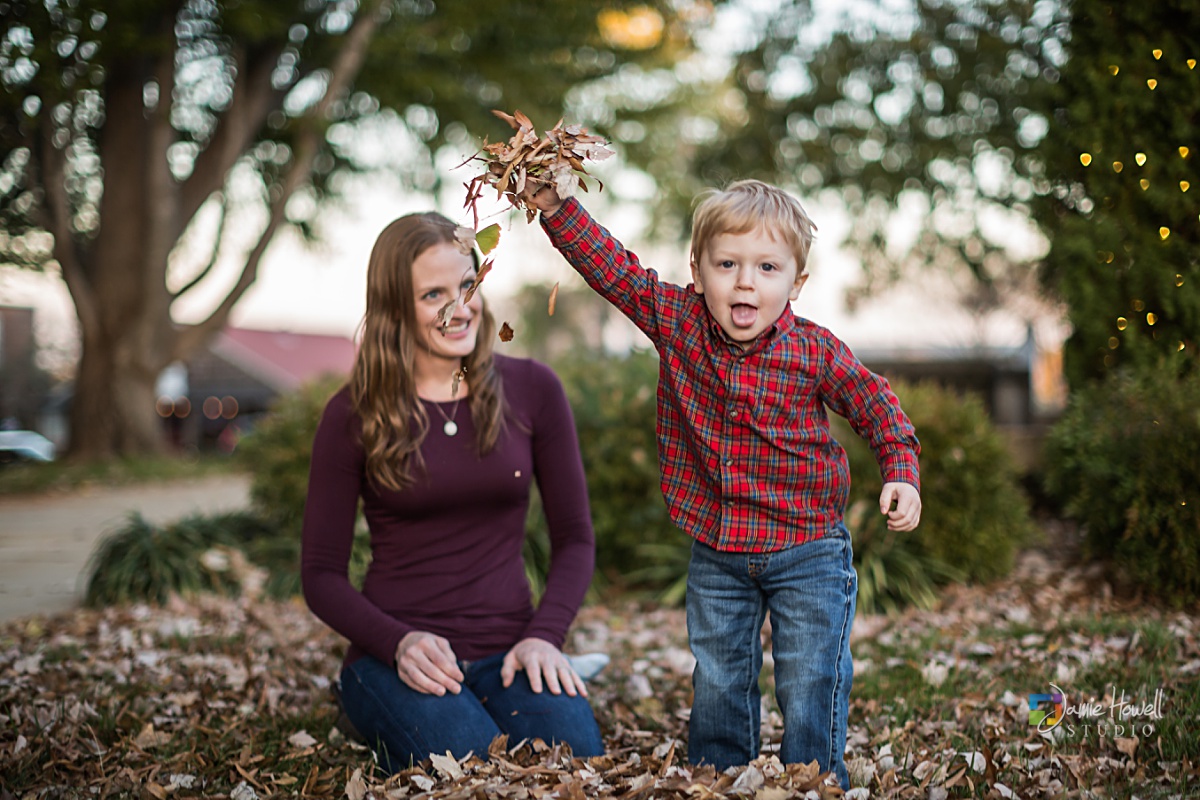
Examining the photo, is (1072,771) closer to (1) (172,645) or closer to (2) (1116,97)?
(1) (172,645)

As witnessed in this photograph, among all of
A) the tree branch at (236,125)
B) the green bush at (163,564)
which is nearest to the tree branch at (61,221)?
the tree branch at (236,125)

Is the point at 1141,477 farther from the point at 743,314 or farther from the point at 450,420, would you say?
the point at 450,420

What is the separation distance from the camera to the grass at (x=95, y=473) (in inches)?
439

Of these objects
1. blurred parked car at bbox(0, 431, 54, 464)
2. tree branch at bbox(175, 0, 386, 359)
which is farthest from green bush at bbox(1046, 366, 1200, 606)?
blurred parked car at bbox(0, 431, 54, 464)

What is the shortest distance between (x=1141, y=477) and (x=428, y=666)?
3.25 metres

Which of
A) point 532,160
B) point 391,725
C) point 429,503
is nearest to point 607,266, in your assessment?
point 532,160

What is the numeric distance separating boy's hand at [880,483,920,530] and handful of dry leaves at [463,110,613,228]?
3.13 ft

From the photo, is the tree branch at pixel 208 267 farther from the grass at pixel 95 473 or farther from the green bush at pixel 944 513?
the green bush at pixel 944 513

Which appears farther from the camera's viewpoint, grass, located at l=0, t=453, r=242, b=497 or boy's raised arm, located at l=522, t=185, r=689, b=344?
grass, located at l=0, t=453, r=242, b=497

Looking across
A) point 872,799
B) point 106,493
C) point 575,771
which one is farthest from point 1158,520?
point 106,493

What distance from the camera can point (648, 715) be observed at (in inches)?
120

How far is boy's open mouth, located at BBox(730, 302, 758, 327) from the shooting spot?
221 centimetres

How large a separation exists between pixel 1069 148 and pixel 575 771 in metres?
4.51

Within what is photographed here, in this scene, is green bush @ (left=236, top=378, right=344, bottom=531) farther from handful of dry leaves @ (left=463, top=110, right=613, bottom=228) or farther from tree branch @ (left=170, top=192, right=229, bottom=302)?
tree branch @ (left=170, top=192, right=229, bottom=302)
